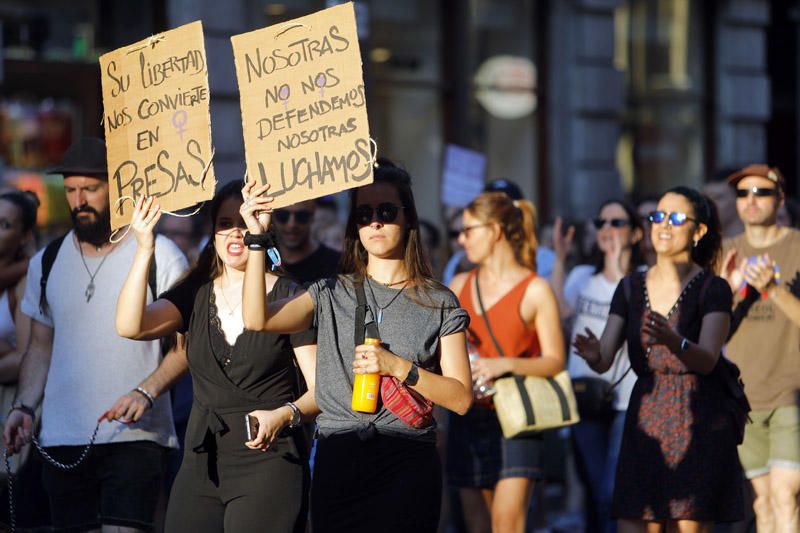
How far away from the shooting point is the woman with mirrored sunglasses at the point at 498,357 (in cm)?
676

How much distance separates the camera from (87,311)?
5.86 meters

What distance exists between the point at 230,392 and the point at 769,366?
3.26m

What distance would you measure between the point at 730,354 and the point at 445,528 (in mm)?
2455

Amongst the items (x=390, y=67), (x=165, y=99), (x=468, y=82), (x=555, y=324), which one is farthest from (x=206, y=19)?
(x=165, y=99)

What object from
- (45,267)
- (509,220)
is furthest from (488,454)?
(45,267)

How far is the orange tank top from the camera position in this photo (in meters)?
6.89

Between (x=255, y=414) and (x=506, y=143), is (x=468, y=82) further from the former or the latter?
(x=255, y=414)

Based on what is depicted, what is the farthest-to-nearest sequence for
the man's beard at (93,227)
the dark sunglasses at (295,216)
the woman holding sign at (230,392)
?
the dark sunglasses at (295,216) → the man's beard at (93,227) → the woman holding sign at (230,392)

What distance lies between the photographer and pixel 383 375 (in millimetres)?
4641

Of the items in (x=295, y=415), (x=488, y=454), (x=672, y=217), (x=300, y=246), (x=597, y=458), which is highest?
(x=672, y=217)

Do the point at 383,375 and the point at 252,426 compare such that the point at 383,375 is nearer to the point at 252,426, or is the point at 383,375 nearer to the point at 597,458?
the point at 252,426

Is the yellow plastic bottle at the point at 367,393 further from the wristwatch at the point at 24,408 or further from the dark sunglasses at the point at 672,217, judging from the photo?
the dark sunglasses at the point at 672,217

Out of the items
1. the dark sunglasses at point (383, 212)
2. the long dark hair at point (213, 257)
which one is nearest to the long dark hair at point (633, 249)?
the long dark hair at point (213, 257)

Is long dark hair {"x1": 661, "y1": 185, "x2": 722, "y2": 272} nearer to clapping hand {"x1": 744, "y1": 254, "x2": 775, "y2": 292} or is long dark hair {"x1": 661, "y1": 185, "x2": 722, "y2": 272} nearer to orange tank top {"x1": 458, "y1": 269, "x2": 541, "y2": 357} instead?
clapping hand {"x1": 744, "y1": 254, "x2": 775, "y2": 292}
